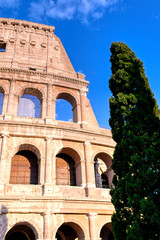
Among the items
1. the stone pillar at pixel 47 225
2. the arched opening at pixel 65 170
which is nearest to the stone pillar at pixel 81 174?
the arched opening at pixel 65 170

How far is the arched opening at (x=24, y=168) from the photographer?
47.9 feet

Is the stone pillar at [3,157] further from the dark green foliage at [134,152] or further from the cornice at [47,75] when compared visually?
the dark green foliage at [134,152]

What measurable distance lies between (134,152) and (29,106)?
10995 millimetres

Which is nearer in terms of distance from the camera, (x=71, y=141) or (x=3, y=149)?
(x=3, y=149)

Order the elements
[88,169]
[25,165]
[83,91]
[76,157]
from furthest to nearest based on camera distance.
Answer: [83,91]
[76,157]
[25,165]
[88,169]

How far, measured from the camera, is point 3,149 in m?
13.9

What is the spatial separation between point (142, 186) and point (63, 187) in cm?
687

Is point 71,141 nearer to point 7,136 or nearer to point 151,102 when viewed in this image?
point 7,136

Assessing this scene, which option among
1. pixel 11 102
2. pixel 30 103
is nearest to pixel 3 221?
pixel 11 102

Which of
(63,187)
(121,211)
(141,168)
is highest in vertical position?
(63,187)

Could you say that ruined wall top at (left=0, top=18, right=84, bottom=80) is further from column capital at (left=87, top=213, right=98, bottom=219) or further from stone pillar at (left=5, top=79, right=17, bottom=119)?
column capital at (left=87, top=213, right=98, bottom=219)

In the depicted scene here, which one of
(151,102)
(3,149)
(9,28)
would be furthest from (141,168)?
(9,28)

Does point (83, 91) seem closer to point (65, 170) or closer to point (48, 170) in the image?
point (65, 170)

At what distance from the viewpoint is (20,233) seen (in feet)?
49.8
